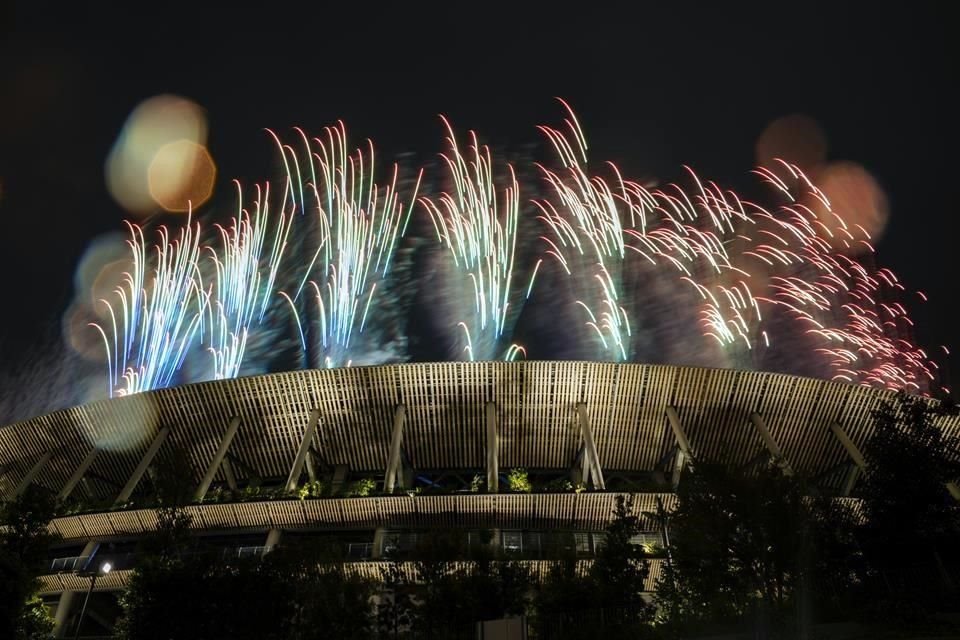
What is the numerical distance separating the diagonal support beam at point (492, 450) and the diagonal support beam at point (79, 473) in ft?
84.5

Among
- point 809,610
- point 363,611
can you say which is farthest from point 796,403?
point 363,611

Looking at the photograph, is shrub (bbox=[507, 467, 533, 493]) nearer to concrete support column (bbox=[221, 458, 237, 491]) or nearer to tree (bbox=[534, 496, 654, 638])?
tree (bbox=[534, 496, 654, 638])

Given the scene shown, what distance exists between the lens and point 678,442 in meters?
36.4

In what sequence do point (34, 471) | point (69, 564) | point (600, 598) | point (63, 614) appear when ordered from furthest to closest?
1. point (34, 471)
2. point (69, 564)
3. point (63, 614)
4. point (600, 598)

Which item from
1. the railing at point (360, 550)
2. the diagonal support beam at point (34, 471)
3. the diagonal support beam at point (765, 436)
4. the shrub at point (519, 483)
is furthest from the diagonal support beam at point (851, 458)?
the diagonal support beam at point (34, 471)

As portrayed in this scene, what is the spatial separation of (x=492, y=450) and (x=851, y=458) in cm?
2181

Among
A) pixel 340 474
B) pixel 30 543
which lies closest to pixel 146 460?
pixel 30 543

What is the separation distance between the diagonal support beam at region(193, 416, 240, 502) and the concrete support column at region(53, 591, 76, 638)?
7723mm

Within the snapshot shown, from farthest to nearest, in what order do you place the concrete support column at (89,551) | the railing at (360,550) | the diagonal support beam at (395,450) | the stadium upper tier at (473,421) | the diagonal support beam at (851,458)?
the stadium upper tier at (473,421), the diagonal support beam at (851,458), the diagonal support beam at (395,450), the concrete support column at (89,551), the railing at (360,550)

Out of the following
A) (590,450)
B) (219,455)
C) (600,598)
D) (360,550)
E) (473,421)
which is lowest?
(600,598)

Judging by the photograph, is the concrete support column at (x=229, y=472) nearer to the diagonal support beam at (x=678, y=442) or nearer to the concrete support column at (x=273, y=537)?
the concrete support column at (x=273, y=537)

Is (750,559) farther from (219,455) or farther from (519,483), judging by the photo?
(219,455)

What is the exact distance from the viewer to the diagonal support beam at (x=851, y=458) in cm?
3588

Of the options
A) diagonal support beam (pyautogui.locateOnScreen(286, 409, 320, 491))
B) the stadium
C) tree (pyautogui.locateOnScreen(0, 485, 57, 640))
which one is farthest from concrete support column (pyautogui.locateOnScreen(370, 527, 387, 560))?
tree (pyautogui.locateOnScreen(0, 485, 57, 640))
